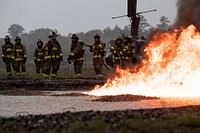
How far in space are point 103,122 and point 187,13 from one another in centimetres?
1583

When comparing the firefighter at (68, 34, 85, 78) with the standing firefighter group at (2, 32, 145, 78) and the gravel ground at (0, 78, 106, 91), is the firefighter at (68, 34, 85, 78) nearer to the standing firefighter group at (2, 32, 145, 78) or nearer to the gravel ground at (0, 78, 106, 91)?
the standing firefighter group at (2, 32, 145, 78)

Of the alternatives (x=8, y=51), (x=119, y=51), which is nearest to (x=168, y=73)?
(x=119, y=51)

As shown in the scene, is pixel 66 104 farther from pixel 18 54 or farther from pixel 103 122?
pixel 18 54

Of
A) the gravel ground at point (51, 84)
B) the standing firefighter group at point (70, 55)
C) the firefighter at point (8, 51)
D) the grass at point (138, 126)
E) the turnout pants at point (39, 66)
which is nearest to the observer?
the grass at point (138, 126)

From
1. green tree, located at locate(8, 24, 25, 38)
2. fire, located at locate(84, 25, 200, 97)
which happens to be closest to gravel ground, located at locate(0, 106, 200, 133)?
fire, located at locate(84, 25, 200, 97)

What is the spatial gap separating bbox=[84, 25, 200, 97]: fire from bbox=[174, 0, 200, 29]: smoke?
3640mm

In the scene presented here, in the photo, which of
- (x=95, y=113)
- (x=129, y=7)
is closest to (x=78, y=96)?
(x=95, y=113)

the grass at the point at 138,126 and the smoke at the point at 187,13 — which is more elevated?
the smoke at the point at 187,13

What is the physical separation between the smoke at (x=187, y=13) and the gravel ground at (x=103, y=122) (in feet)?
42.6

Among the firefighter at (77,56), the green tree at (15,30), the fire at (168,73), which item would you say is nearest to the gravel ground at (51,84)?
the fire at (168,73)

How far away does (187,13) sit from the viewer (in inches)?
949

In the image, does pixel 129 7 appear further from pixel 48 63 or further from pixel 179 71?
pixel 179 71

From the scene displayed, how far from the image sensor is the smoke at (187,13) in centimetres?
2345

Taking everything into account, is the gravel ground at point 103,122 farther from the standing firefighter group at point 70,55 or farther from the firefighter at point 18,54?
the firefighter at point 18,54
